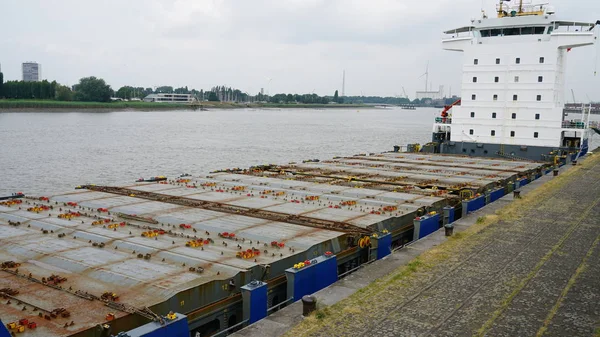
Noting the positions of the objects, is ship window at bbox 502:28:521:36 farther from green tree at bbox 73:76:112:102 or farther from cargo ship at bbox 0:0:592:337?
green tree at bbox 73:76:112:102

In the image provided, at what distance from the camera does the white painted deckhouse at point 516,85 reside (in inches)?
1531

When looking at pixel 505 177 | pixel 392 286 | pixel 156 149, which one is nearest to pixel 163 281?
pixel 392 286

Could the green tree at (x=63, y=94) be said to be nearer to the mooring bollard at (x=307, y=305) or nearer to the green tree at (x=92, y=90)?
the green tree at (x=92, y=90)

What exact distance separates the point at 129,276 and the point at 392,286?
5.85 metres

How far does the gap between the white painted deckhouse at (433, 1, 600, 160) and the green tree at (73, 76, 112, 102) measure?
5083 inches

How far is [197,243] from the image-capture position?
12.2 metres

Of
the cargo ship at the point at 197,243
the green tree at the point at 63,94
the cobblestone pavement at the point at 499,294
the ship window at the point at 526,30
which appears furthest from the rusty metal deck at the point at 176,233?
the green tree at the point at 63,94

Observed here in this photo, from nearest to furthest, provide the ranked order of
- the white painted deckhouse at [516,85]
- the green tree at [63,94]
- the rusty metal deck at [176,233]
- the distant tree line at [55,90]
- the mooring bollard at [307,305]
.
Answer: the rusty metal deck at [176,233], the mooring bollard at [307,305], the white painted deckhouse at [516,85], the distant tree line at [55,90], the green tree at [63,94]

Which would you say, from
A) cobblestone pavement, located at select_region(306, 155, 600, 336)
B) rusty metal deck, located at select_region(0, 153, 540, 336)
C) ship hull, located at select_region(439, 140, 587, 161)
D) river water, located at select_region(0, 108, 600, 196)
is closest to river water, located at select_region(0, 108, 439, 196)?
river water, located at select_region(0, 108, 600, 196)

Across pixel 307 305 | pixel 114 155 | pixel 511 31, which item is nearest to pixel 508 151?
pixel 511 31

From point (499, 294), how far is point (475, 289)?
54 centimetres

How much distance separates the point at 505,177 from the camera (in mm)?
27000

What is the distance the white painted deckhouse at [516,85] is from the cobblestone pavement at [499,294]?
24983 millimetres

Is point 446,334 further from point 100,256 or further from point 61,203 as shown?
point 61,203
